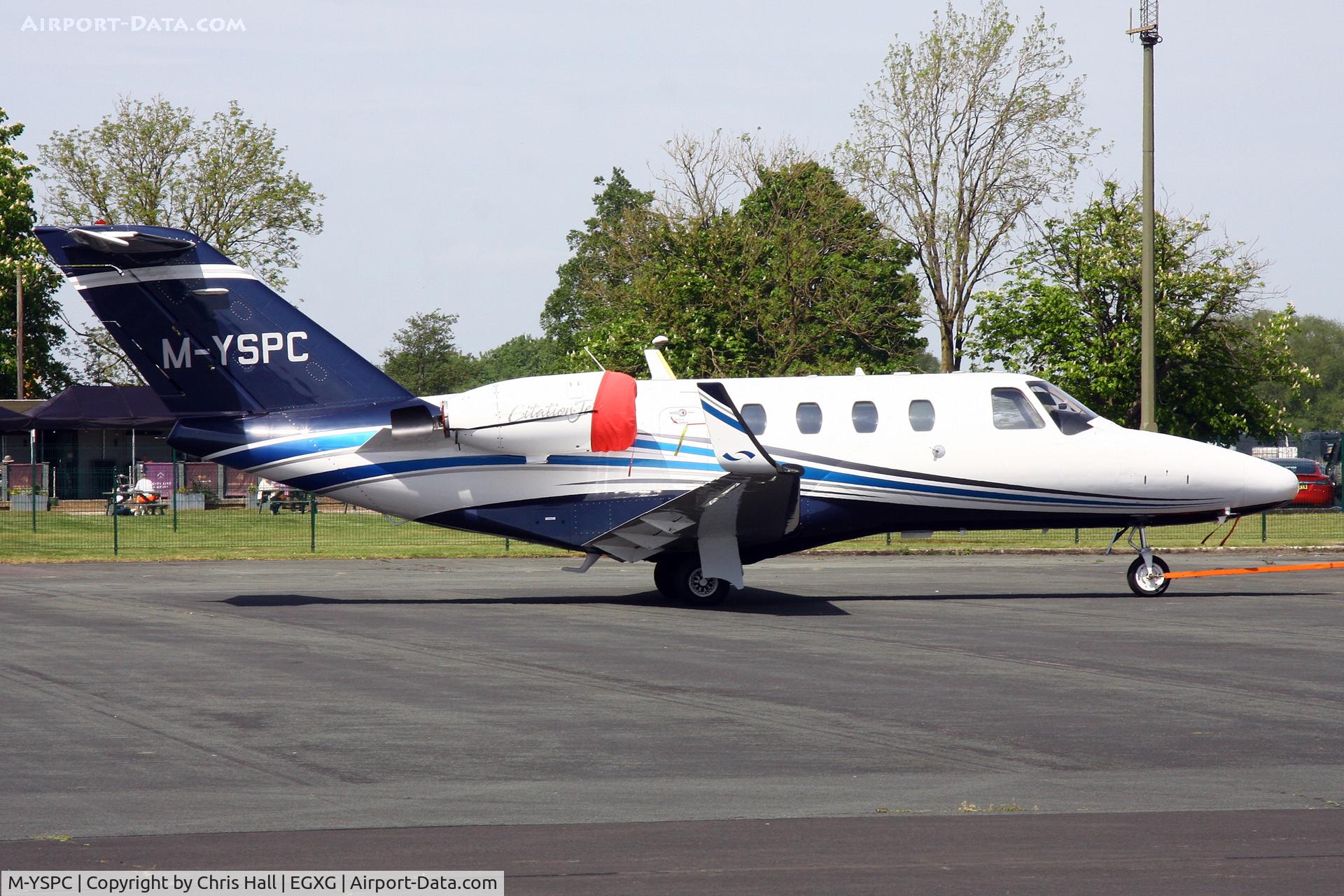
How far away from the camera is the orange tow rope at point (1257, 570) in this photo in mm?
→ 22344

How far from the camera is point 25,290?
58406 millimetres

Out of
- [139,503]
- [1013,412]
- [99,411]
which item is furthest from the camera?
[99,411]

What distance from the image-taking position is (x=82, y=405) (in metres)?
50.7

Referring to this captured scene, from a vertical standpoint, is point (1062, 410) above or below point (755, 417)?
above

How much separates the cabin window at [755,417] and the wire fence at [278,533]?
10.6m

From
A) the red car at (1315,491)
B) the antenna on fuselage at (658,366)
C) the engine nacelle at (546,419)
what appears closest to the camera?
the engine nacelle at (546,419)

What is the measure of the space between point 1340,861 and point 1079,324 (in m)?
40.5

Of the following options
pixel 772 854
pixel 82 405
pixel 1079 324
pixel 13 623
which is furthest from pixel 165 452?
pixel 772 854

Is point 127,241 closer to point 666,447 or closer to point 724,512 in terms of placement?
point 666,447

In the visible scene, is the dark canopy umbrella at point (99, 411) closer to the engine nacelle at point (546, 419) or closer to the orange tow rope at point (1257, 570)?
the engine nacelle at point (546, 419)

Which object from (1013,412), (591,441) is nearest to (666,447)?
(591,441)

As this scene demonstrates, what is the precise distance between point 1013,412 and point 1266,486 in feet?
12.0

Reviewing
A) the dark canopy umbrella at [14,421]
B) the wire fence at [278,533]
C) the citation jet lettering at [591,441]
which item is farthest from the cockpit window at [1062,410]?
the dark canopy umbrella at [14,421]

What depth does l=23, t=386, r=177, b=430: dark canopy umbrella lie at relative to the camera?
50.0 meters
